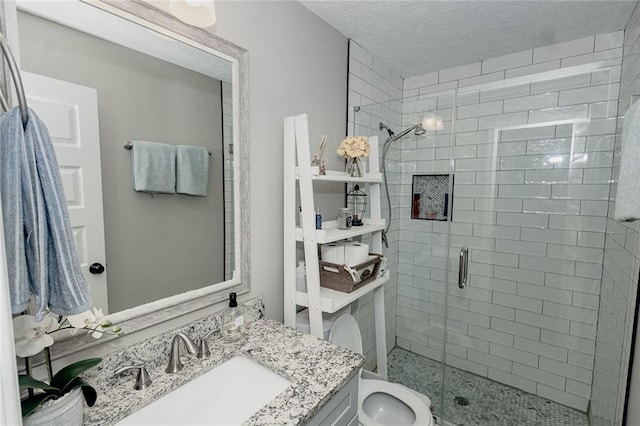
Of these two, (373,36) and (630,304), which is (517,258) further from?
(373,36)

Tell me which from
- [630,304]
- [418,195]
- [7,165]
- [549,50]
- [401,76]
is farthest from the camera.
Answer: [401,76]

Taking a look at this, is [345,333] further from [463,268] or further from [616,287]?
[616,287]

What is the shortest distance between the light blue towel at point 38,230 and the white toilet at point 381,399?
3.91 feet

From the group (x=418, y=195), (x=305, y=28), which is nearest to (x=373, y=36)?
(x=305, y=28)

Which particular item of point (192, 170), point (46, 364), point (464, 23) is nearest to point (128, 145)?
point (192, 170)

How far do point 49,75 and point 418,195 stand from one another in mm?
2169

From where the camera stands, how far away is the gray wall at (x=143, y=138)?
87 cm

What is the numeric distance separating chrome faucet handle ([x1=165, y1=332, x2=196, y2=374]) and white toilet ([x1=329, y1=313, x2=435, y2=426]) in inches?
28.8

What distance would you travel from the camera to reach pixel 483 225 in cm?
230

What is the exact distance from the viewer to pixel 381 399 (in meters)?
1.69

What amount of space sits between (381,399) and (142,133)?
1751 mm

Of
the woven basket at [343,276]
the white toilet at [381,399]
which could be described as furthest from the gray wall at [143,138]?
the white toilet at [381,399]

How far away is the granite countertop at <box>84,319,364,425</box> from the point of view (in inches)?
33.2

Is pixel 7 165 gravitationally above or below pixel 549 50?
below
